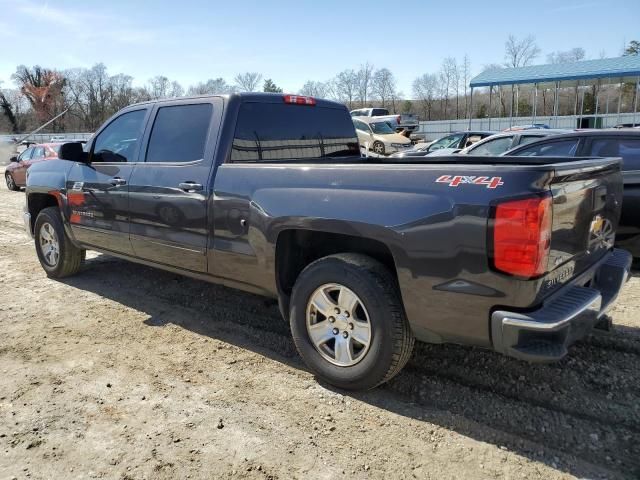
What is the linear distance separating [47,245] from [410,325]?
4.96m

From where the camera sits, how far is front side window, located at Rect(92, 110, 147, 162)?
4777mm

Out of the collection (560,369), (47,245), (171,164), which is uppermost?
(171,164)

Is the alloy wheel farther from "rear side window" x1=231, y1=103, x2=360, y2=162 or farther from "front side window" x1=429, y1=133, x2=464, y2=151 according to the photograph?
"front side window" x1=429, y1=133, x2=464, y2=151

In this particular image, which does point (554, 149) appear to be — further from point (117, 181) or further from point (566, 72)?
point (566, 72)

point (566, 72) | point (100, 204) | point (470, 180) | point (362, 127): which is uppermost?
point (566, 72)

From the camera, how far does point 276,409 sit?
3172 millimetres

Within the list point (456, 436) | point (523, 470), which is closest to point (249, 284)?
A: point (456, 436)

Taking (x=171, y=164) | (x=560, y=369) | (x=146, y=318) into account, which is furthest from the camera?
(x=146, y=318)

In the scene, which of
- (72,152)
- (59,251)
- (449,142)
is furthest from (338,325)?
(449,142)

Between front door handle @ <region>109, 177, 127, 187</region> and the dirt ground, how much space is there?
1284mm

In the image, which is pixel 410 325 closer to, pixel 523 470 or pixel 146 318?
pixel 523 470

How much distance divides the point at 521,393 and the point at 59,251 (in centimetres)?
511

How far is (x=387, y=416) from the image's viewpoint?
3070mm

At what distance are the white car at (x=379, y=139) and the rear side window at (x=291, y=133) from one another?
18.9 meters
